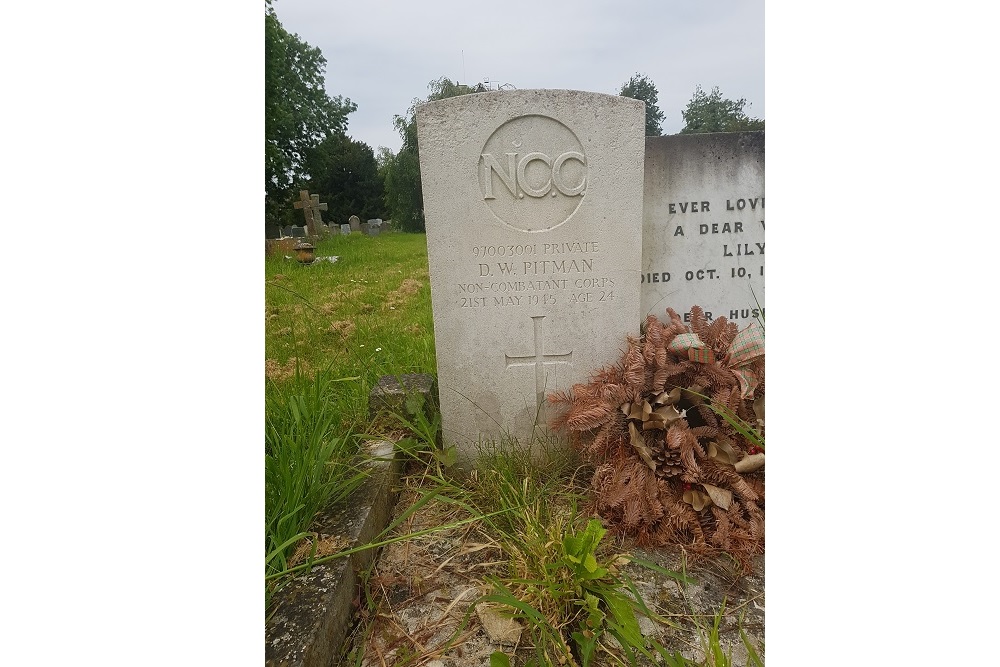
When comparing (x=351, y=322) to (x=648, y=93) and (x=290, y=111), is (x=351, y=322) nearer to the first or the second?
(x=290, y=111)

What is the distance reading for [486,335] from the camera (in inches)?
95.3

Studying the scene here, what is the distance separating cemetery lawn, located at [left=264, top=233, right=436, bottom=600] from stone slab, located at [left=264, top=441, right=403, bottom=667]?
0.07m

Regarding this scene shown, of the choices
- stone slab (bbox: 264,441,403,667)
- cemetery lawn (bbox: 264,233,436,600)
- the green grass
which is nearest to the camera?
stone slab (bbox: 264,441,403,667)

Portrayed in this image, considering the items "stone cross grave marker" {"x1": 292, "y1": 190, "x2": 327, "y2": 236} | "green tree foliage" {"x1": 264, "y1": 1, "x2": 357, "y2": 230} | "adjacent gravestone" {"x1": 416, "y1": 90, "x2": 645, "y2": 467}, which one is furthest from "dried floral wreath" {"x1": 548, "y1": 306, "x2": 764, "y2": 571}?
"stone cross grave marker" {"x1": 292, "y1": 190, "x2": 327, "y2": 236}

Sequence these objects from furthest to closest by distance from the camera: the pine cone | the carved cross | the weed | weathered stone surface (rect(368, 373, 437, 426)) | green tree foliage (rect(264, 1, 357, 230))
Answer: green tree foliage (rect(264, 1, 357, 230)) < weathered stone surface (rect(368, 373, 437, 426)) < the carved cross < the pine cone < the weed

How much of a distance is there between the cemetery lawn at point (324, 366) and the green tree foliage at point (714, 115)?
14260mm

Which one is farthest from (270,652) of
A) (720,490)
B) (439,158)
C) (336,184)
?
(336,184)

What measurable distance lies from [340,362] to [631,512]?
8.43ft

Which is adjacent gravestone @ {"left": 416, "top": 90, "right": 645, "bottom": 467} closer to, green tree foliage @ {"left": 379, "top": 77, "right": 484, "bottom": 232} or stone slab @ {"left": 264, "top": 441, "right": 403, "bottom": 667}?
stone slab @ {"left": 264, "top": 441, "right": 403, "bottom": 667}

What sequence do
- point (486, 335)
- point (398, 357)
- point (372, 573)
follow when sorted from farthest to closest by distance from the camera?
point (398, 357) → point (486, 335) → point (372, 573)

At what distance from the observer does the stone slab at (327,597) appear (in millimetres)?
1312

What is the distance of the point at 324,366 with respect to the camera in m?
3.65

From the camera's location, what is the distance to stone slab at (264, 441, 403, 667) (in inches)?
51.7

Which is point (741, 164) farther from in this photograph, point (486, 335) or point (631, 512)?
point (631, 512)
